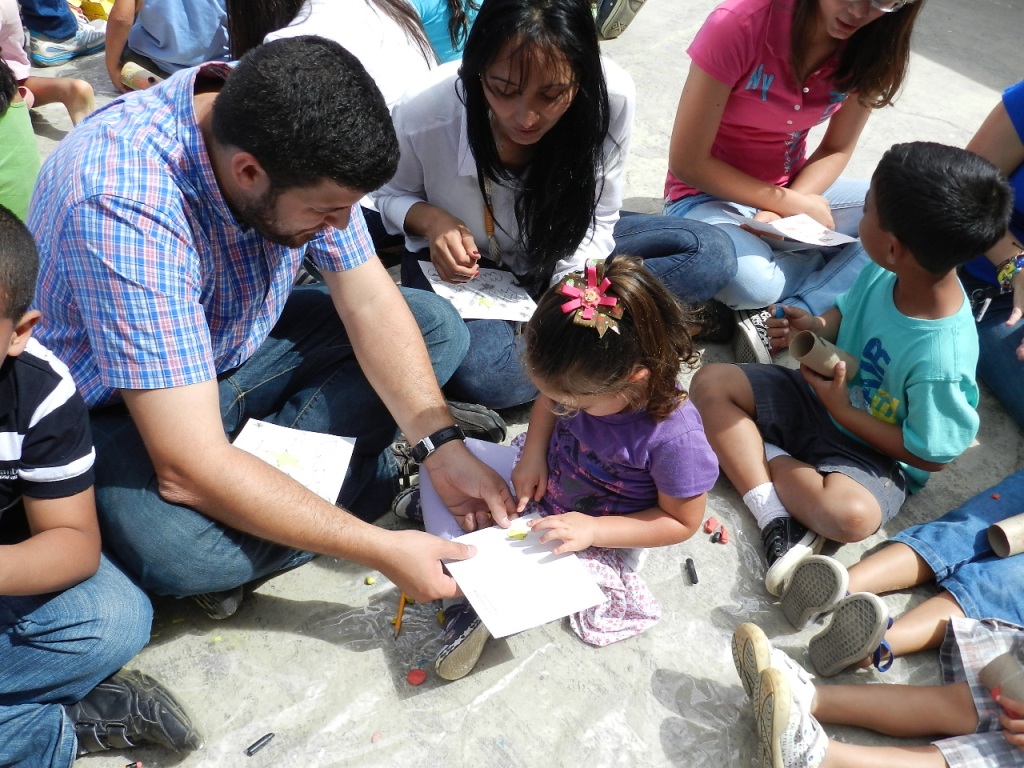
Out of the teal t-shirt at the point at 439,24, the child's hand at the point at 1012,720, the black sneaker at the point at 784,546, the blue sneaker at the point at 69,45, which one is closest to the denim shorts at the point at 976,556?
the black sneaker at the point at 784,546

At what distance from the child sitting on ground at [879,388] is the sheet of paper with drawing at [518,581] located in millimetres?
598

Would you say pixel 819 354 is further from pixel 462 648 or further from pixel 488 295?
pixel 462 648

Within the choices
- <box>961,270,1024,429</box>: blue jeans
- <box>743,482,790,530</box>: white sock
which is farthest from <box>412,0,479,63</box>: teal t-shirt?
<box>961,270,1024,429</box>: blue jeans

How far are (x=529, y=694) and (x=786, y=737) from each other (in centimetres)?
57

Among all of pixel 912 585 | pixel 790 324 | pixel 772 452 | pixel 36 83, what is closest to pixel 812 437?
pixel 772 452

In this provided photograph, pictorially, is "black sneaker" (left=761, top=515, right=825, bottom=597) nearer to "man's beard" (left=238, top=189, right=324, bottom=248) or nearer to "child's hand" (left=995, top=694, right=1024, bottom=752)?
"child's hand" (left=995, top=694, right=1024, bottom=752)

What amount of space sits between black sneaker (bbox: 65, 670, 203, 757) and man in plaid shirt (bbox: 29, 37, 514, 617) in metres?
0.25

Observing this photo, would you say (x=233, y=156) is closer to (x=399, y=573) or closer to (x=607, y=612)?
(x=399, y=573)

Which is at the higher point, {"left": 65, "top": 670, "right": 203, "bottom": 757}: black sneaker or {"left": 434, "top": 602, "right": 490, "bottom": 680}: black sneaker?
{"left": 434, "top": 602, "right": 490, "bottom": 680}: black sneaker

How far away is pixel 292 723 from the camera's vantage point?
193 cm

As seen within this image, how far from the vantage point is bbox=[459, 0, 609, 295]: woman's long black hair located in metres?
2.17

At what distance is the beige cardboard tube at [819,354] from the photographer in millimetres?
2357

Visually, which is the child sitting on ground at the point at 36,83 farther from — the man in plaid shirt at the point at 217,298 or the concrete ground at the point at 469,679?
the concrete ground at the point at 469,679

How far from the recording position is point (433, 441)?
87.7 inches
